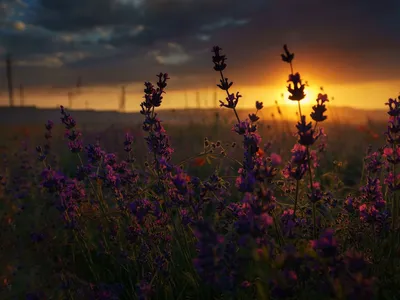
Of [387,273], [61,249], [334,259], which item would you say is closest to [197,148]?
[61,249]

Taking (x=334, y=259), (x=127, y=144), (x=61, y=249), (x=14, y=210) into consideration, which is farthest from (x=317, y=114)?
(x=14, y=210)

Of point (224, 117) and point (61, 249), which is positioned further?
point (224, 117)

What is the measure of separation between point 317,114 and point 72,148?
1.88 m

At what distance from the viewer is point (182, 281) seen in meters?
3.00

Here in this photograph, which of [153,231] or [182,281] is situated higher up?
[153,231]

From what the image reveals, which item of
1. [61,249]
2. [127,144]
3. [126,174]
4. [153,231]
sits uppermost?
[127,144]

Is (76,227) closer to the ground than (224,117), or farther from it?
closer to the ground

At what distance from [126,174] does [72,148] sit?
45 centimetres

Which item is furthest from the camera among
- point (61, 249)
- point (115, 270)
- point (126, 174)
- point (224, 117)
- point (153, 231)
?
point (224, 117)

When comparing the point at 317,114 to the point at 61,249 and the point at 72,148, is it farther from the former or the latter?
the point at 61,249

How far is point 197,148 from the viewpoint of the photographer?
34.5 feet

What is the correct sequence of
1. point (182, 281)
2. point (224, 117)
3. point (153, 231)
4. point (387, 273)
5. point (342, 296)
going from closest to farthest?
point (342, 296)
point (387, 273)
point (182, 281)
point (153, 231)
point (224, 117)

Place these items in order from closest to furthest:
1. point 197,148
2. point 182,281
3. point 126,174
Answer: point 182,281, point 126,174, point 197,148

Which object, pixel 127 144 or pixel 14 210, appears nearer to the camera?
pixel 127 144
